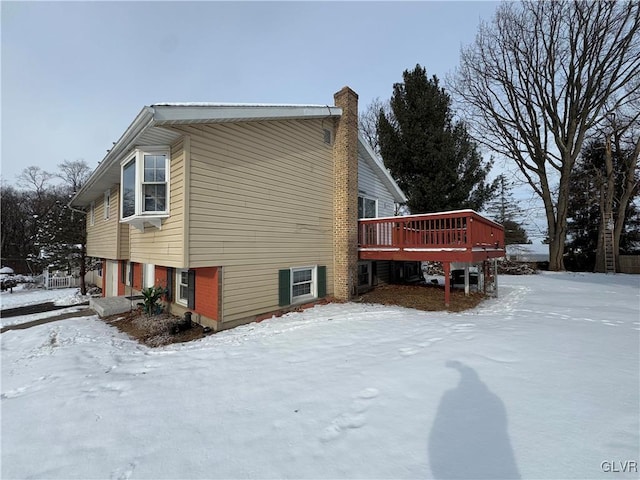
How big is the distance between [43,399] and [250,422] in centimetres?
287

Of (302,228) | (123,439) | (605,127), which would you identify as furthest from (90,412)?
(605,127)

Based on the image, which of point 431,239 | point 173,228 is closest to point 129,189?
point 173,228

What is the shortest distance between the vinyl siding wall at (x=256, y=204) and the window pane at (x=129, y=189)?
234cm

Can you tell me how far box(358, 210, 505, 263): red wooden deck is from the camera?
26.8 ft

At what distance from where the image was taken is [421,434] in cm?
267

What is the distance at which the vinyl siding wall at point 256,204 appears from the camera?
6652 mm

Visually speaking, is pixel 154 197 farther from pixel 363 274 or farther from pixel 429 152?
pixel 429 152

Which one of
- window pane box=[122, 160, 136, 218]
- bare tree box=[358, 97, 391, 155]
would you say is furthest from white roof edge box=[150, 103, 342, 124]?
bare tree box=[358, 97, 391, 155]

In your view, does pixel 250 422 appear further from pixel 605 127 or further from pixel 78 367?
pixel 605 127

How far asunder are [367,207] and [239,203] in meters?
6.59

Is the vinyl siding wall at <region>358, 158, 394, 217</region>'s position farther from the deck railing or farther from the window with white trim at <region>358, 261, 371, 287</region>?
the window with white trim at <region>358, 261, 371, 287</region>


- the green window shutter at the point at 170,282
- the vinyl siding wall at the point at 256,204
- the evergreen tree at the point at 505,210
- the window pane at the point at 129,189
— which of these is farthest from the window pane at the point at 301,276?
the evergreen tree at the point at 505,210

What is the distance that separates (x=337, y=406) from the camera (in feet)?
10.6

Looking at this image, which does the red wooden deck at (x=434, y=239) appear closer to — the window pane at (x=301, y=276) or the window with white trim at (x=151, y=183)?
the window pane at (x=301, y=276)
